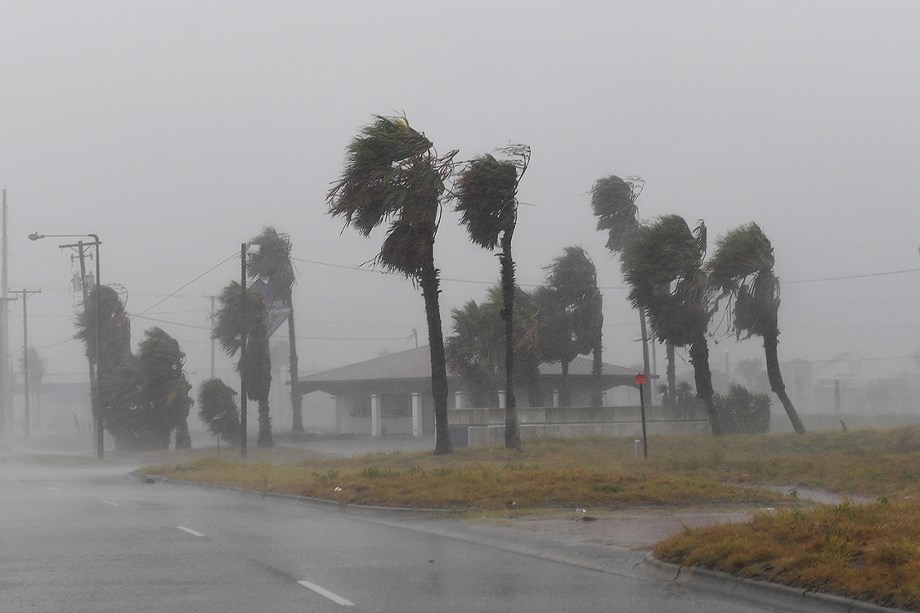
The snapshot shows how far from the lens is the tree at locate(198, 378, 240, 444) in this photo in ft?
203

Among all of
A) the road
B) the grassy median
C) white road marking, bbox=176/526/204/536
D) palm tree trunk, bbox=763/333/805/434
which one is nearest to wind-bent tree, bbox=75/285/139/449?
the grassy median

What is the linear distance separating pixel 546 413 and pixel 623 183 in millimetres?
21071

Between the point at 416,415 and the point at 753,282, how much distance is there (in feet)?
79.1

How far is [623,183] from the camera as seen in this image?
64000mm

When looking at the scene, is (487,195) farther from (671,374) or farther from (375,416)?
(375,416)

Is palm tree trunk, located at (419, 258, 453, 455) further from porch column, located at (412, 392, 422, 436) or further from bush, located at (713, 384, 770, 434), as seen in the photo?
porch column, located at (412, 392, 422, 436)

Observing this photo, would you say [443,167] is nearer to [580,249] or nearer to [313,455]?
[313,455]

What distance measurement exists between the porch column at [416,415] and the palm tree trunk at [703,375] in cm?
1973

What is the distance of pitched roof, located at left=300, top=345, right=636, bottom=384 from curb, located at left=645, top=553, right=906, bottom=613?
5538 centimetres

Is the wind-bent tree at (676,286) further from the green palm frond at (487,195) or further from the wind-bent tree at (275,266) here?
the wind-bent tree at (275,266)

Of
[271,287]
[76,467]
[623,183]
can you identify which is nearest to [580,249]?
[623,183]

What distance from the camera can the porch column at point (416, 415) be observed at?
2502 inches

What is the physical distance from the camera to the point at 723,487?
22984 millimetres

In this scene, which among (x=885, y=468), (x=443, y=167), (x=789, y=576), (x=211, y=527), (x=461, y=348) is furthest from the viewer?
(x=461, y=348)
